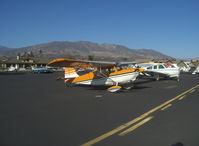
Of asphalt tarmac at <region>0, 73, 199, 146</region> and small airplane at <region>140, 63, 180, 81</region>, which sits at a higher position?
small airplane at <region>140, 63, 180, 81</region>

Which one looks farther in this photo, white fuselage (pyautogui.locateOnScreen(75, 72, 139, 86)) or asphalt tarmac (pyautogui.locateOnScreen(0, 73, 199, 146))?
white fuselage (pyautogui.locateOnScreen(75, 72, 139, 86))

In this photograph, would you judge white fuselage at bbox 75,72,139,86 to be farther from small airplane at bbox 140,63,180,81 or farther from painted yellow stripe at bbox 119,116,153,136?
small airplane at bbox 140,63,180,81

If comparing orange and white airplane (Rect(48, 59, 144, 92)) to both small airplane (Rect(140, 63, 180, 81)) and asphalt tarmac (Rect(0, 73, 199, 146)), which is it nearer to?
asphalt tarmac (Rect(0, 73, 199, 146))

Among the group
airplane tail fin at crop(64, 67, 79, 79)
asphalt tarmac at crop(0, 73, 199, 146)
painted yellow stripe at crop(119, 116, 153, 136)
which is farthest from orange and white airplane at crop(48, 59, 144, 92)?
painted yellow stripe at crop(119, 116, 153, 136)

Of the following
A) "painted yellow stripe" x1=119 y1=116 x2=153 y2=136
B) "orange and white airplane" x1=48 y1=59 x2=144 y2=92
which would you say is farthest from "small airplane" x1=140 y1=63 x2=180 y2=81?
"painted yellow stripe" x1=119 y1=116 x2=153 y2=136

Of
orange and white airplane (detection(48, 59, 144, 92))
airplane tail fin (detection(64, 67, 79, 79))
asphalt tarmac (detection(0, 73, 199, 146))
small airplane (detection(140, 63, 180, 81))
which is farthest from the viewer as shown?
small airplane (detection(140, 63, 180, 81))

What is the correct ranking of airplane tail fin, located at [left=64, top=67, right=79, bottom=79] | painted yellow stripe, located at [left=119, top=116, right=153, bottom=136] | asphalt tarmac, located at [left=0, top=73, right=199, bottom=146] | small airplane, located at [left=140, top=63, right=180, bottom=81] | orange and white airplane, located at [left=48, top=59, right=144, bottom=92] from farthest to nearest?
1. small airplane, located at [left=140, top=63, right=180, bottom=81]
2. airplane tail fin, located at [left=64, top=67, right=79, bottom=79]
3. orange and white airplane, located at [left=48, top=59, right=144, bottom=92]
4. painted yellow stripe, located at [left=119, top=116, right=153, bottom=136]
5. asphalt tarmac, located at [left=0, top=73, right=199, bottom=146]

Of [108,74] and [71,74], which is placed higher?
[108,74]

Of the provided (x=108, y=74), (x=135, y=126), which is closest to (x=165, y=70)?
(x=108, y=74)

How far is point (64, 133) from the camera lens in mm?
4125

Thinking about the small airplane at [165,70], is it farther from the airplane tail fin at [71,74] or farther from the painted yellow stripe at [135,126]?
the painted yellow stripe at [135,126]

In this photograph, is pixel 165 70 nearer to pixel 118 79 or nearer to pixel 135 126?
pixel 118 79

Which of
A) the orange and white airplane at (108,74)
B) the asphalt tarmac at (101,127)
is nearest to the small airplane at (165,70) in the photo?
the orange and white airplane at (108,74)

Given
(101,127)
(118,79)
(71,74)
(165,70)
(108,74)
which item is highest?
(165,70)
